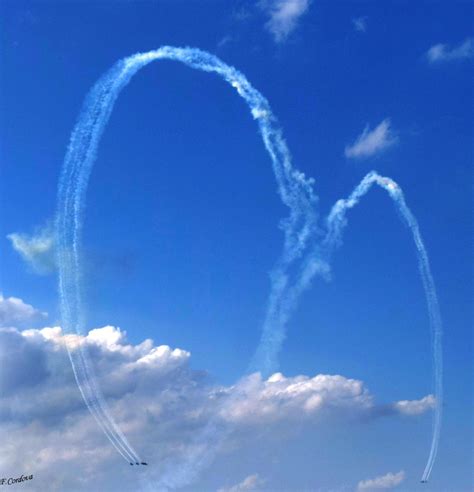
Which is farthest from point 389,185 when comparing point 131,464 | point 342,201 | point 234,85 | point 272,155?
point 131,464

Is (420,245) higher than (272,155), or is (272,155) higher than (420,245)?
(272,155)

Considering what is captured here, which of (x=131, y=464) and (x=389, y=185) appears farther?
(x=389, y=185)

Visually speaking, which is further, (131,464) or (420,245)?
(420,245)

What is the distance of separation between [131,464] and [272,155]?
84432 millimetres

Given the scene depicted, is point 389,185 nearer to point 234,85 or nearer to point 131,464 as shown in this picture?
point 234,85

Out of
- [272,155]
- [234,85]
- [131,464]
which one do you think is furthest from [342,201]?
[131,464]

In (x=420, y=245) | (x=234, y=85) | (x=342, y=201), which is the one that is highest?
(x=234, y=85)

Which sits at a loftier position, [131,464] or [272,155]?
[272,155]

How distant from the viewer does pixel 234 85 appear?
79250 millimetres

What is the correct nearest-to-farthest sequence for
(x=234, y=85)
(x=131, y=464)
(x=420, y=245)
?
(x=234, y=85) → (x=131, y=464) → (x=420, y=245)

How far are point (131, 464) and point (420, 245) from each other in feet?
308

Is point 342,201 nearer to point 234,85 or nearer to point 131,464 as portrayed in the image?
point 234,85

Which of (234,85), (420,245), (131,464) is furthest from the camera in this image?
(420,245)

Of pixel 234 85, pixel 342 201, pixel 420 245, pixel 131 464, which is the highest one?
pixel 234 85
